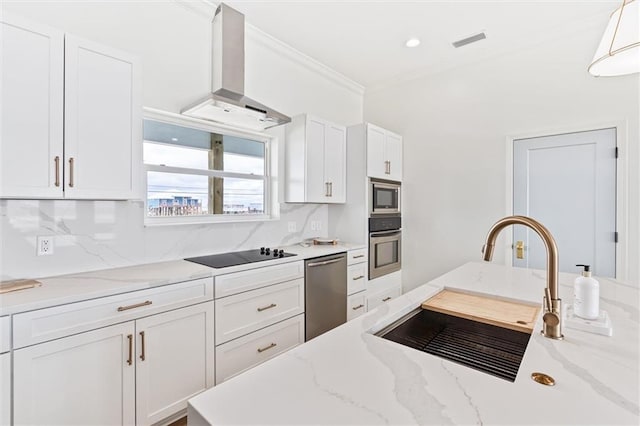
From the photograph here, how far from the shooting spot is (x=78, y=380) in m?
1.54

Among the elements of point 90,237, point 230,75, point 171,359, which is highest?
point 230,75

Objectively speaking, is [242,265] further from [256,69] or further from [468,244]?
[468,244]

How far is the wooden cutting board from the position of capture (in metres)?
1.22

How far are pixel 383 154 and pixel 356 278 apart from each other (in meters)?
1.48

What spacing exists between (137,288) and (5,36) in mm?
1365

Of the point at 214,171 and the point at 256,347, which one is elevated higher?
the point at 214,171

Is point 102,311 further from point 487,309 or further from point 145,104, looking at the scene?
point 487,309

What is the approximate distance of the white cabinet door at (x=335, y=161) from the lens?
344 cm

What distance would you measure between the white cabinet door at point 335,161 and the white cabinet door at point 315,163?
0.06m

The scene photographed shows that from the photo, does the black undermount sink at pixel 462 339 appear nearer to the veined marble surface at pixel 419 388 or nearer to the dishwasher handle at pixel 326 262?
the veined marble surface at pixel 419 388

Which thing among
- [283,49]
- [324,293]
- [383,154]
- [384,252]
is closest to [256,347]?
[324,293]

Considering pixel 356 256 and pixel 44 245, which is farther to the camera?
pixel 356 256

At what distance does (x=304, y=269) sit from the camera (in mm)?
2709

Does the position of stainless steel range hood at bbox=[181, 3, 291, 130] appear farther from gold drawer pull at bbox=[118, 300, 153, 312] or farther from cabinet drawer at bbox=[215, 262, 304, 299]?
gold drawer pull at bbox=[118, 300, 153, 312]
